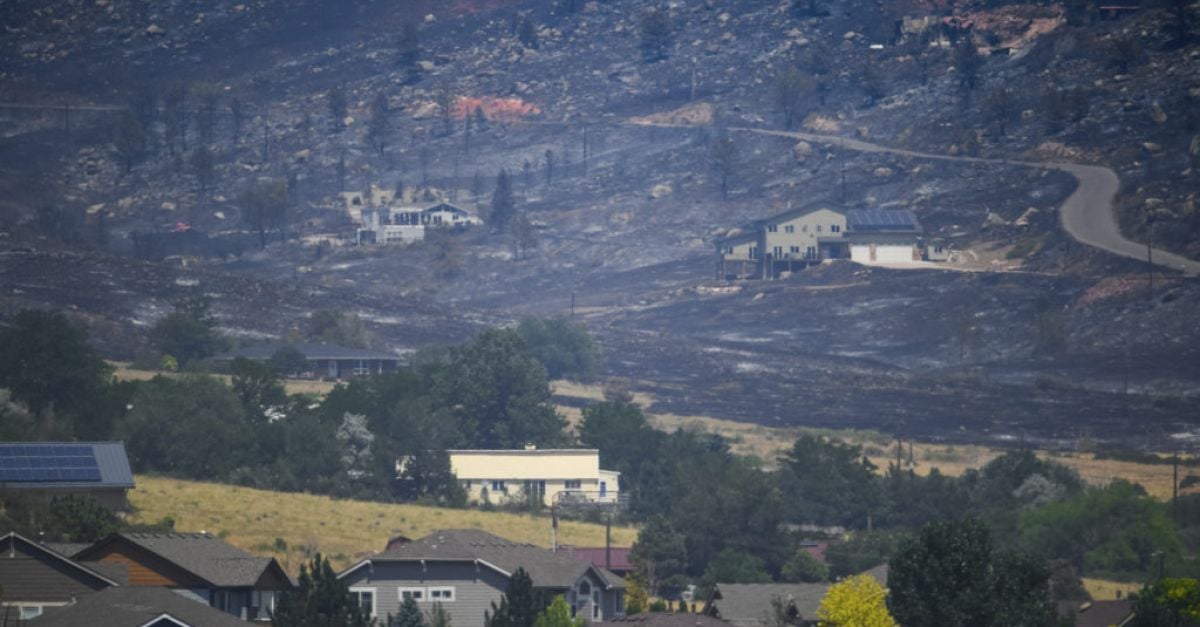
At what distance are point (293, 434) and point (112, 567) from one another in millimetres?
46026

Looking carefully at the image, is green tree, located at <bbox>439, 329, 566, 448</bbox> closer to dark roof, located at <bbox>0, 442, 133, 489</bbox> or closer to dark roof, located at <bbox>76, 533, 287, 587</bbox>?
dark roof, located at <bbox>0, 442, 133, 489</bbox>

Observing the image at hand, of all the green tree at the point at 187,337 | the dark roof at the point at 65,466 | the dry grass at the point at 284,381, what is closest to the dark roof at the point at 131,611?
the dark roof at the point at 65,466

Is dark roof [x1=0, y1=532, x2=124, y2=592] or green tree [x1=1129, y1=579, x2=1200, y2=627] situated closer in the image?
dark roof [x1=0, y1=532, x2=124, y2=592]

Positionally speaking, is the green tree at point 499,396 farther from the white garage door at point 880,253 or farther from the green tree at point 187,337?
the white garage door at point 880,253

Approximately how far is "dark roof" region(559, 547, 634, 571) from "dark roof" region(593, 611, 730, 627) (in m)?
14.1

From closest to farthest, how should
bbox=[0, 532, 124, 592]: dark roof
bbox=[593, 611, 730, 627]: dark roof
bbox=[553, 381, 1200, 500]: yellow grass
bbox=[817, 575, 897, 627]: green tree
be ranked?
bbox=[0, 532, 124, 592]: dark roof < bbox=[593, 611, 730, 627]: dark roof < bbox=[817, 575, 897, 627]: green tree < bbox=[553, 381, 1200, 500]: yellow grass

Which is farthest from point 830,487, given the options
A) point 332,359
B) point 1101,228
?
point 1101,228

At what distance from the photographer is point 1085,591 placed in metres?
86.1

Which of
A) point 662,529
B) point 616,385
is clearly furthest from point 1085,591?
point 616,385

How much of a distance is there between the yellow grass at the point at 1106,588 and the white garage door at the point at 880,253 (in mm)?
103379

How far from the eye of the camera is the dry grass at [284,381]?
138 meters

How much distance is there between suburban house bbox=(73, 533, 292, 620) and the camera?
2557 inches

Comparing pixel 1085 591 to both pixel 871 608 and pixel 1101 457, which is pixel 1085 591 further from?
pixel 1101 457

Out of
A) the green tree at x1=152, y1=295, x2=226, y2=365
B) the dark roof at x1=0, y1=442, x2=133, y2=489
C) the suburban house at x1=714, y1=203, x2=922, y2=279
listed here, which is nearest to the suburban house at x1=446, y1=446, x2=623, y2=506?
the dark roof at x1=0, y1=442, x2=133, y2=489
